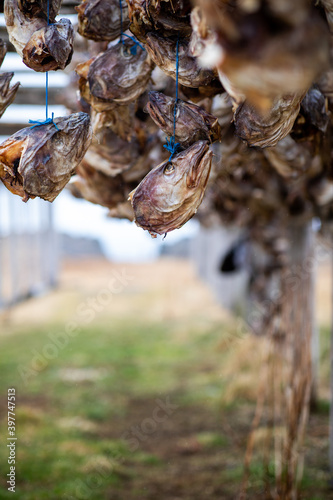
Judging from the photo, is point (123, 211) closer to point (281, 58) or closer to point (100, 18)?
point (100, 18)

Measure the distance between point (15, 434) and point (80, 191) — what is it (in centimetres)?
269

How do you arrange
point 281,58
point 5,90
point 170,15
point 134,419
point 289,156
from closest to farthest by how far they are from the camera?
point 281,58
point 170,15
point 5,90
point 289,156
point 134,419

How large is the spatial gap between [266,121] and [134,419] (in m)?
3.45

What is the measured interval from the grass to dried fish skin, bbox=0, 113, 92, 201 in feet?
7.22

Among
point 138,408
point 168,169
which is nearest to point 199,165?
point 168,169

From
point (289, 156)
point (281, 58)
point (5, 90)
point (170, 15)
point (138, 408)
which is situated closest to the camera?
point (281, 58)

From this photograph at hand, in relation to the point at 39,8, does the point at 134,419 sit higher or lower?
lower

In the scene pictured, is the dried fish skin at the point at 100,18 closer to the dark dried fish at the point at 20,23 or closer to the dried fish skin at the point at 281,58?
the dark dried fish at the point at 20,23

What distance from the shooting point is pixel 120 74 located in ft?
2.72

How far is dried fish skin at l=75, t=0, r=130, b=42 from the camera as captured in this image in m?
0.84

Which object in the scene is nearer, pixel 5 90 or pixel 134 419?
pixel 5 90

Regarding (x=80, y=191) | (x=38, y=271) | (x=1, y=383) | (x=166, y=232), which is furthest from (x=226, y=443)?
(x=38, y=271)

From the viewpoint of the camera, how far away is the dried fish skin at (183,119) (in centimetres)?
74

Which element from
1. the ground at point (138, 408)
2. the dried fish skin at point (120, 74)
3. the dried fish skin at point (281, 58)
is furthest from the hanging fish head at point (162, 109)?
the ground at point (138, 408)
